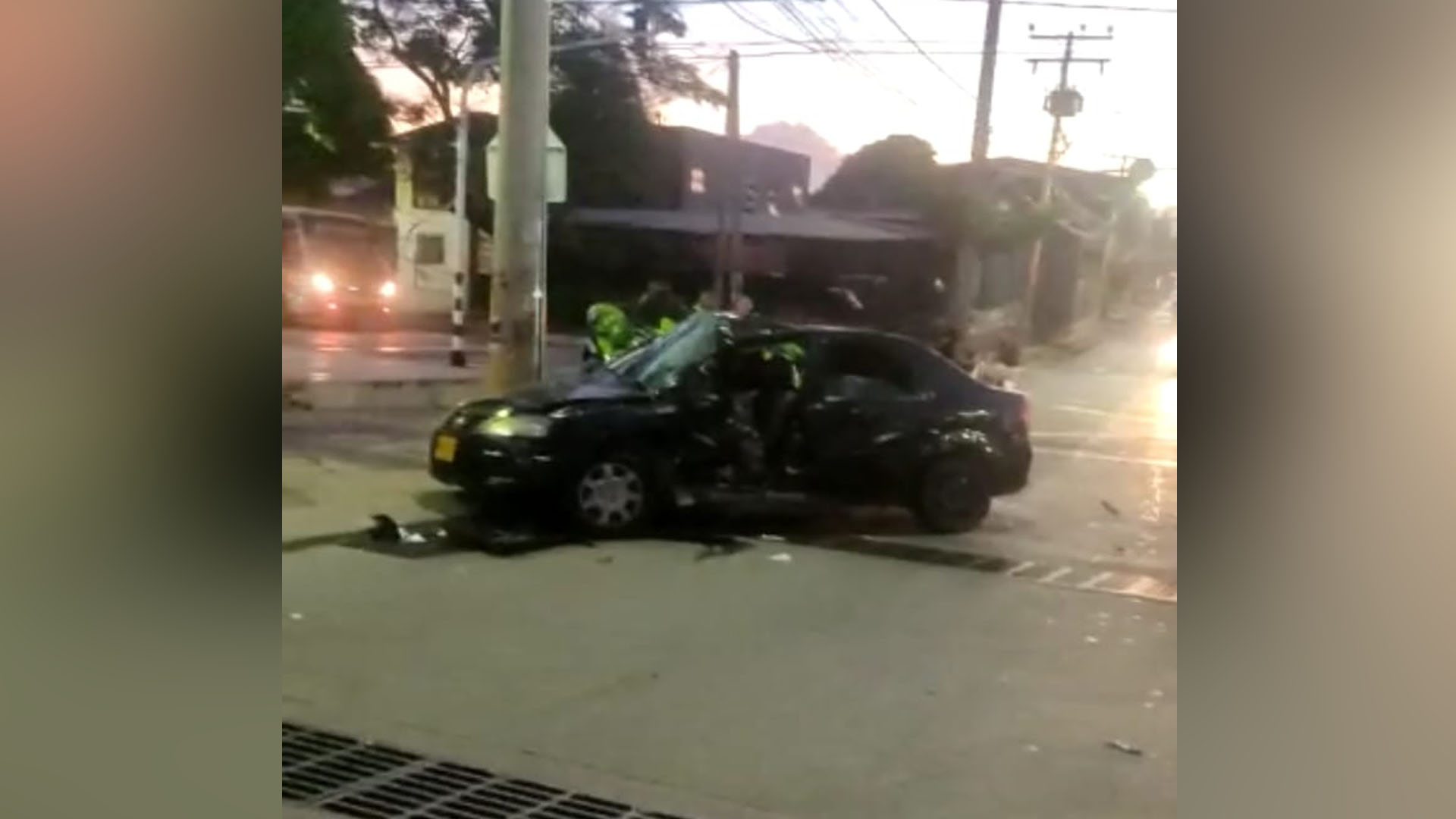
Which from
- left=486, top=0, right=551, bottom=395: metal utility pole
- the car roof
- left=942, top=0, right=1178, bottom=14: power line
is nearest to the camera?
left=942, top=0, right=1178, bottom=14: power line

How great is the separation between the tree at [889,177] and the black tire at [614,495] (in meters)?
0.45

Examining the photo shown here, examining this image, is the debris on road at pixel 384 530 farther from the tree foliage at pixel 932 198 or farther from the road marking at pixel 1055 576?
the road marking at pixel 1055 576

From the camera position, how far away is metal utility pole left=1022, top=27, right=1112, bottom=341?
63.4 inches

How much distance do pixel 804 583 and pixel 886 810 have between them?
11.7 inches

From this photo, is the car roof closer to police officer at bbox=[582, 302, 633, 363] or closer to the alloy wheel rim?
police officer at bbox=[582, 302, 633, 363]

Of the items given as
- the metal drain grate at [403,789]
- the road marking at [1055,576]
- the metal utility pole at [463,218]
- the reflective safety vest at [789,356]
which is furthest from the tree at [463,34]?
the metal drain grate at [403,789]

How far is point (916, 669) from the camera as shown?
67.9 inches

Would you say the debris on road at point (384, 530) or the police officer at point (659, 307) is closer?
the police officer at point (659, 307)

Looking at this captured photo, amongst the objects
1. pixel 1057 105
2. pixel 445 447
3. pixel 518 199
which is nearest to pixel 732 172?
pixel 518 199

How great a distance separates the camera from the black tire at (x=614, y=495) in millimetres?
1841

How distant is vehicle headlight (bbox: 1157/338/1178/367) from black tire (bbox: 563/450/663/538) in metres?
0.66

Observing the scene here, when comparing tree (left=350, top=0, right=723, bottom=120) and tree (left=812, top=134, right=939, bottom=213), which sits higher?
tree (left=350, top=0, right=723, bottom=120)

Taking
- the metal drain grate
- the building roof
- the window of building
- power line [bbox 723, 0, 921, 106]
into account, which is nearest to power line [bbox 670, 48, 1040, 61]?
power line [bbox 723, 0, 921, 106]
